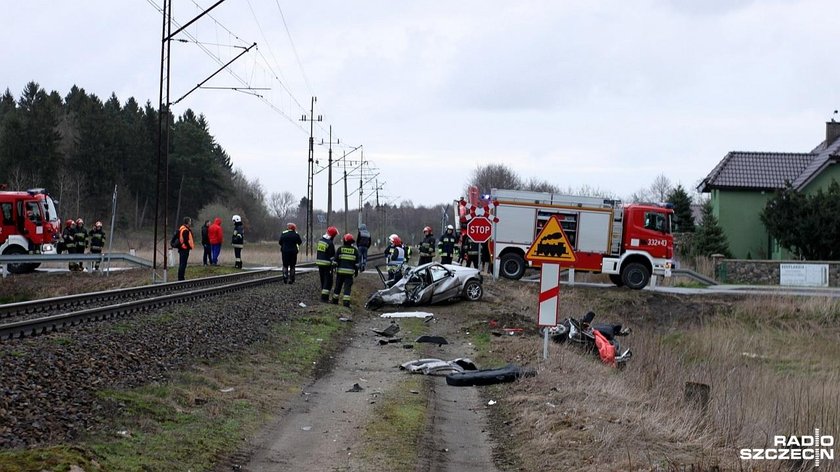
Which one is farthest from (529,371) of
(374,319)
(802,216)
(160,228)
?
(160,228)

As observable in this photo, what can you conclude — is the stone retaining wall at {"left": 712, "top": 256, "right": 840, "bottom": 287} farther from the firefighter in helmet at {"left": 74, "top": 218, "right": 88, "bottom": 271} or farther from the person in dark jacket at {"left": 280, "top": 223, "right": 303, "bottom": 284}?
the firefighter in helmet at {"left": 74, "top": 218, "right": 88, "bottom": 271}

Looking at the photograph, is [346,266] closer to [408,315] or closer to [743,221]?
[408,315]

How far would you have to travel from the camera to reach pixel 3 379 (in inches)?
362

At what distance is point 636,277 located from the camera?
114ft

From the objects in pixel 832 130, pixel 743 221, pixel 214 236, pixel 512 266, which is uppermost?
pixel 832 130

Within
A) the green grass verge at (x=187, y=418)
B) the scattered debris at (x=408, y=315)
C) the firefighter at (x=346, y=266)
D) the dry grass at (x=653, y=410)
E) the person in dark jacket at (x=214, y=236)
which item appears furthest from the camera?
the person in dark jacket at (x=214, y=236)

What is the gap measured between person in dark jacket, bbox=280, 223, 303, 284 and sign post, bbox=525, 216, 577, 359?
44.0 ft

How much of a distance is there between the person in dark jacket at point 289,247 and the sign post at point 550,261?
13.4m

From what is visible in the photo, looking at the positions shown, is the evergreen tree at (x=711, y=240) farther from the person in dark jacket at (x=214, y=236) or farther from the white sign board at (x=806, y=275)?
the person in dark jacket at (x=214, y=236)

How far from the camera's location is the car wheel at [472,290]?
24.9 meters

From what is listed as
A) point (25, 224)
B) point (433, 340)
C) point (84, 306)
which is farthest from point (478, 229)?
point (25, 224)

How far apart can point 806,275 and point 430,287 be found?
80.4ft

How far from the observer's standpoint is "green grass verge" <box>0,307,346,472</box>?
22.8 ft

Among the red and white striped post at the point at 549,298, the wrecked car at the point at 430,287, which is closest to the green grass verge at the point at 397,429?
the red and white striped post at the point at 549,298
